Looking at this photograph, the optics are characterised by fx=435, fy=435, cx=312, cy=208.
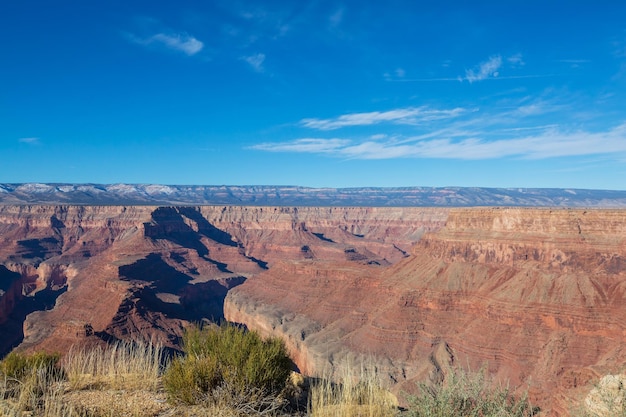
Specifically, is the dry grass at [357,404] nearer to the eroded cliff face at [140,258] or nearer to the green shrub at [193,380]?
the green shrub at [193,380]

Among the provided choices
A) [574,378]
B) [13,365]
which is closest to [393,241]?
[574,378]

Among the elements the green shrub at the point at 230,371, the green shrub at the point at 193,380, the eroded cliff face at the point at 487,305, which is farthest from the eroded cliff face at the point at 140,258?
the green shrub at the point at 193,380

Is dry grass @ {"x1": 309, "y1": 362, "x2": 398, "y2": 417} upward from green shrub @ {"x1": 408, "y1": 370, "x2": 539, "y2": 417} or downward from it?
downward

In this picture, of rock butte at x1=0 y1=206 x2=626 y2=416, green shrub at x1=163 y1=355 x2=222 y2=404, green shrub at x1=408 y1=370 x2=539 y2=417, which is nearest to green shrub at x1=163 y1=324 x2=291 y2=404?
green shrub at x1=163 y1=355 x2=222 y2=404

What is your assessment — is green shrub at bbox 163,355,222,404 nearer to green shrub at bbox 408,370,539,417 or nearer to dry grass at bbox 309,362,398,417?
dry grass at bbox 309,362,398,417

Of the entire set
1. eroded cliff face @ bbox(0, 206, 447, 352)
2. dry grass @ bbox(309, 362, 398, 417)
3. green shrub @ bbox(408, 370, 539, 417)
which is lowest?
eroded cliff face @ bbox(0, 206, 447, 352)
